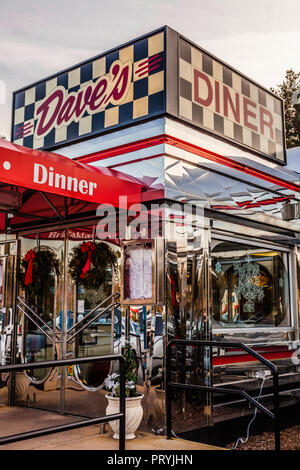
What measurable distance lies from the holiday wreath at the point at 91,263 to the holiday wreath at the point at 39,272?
1.20 ft

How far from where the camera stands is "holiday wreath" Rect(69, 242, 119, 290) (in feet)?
20.1

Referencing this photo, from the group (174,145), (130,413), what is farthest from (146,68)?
(130,413)

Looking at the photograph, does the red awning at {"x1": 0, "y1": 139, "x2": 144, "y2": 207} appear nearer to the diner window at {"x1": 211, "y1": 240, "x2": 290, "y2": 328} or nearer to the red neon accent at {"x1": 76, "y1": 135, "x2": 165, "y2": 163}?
the red neon accent at {"x1": 76, "y1": 135, "x2": 165, "y2": 163}

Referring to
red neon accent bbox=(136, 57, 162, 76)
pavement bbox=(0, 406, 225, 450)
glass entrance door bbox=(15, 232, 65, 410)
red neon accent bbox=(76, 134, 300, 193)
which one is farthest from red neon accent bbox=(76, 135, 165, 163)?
pavement bbox=(0, 406, 225, 450)

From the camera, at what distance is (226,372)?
241 inches

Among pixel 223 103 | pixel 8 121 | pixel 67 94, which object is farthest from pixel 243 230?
pixel 8 121

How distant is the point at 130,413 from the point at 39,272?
2467 millimetres

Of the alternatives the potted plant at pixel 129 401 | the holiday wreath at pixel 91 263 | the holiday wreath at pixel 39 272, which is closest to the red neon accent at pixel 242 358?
A: the potted plant at pixel 129 401

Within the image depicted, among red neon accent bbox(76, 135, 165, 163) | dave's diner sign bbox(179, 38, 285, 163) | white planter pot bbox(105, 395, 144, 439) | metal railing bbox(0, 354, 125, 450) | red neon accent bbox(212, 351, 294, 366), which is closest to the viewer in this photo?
metal railing bbox(0, 354, 125, 450)

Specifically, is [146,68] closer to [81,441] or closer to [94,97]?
[94,97]

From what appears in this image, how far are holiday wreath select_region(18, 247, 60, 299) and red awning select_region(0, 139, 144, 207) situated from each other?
173cm

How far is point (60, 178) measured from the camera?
15.0ft

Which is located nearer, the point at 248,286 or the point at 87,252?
the point at 87,252

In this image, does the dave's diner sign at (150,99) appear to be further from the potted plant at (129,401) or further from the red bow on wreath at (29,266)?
the potted plant at (129,401)
